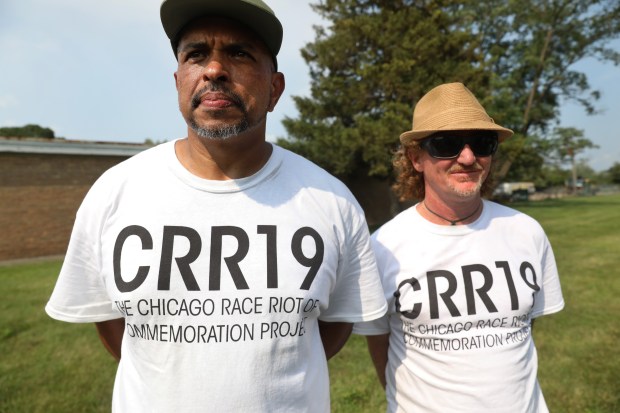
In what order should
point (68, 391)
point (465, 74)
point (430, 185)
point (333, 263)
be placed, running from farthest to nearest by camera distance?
point (465, 74), point (68, 391), point (430, 185), point (333, 263)

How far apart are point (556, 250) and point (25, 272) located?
1390 cm

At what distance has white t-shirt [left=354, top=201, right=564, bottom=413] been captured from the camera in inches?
69.9

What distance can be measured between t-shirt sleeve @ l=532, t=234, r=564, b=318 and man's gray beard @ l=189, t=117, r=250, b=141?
160cm

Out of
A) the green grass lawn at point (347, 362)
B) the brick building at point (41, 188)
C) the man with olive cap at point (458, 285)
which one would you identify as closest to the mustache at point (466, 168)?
the man with olive cap at point (458, 285)

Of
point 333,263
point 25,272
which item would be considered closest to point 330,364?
point 333,263

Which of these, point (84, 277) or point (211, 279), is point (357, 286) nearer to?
→ point (211, 279)

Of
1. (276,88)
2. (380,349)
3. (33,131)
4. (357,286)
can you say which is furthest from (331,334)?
(33,131)

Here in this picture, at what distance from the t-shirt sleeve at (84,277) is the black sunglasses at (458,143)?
5.01 feet

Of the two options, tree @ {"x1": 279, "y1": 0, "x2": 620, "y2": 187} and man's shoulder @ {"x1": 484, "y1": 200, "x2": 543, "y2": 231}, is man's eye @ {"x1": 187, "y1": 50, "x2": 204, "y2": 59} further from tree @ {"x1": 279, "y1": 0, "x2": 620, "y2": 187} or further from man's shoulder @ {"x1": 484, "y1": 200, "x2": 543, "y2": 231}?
tree @ {"x1": 279, "y1": 0, "x2": 620, "y2": 187}

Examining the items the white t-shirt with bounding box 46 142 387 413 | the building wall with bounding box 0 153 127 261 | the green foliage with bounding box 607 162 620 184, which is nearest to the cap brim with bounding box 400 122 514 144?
the white t-shirt with bounding box 46 142 387 413

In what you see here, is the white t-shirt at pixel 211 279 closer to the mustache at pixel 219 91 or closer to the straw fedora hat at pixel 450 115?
the mustache at pixel 219 91

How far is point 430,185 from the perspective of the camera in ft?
7.02

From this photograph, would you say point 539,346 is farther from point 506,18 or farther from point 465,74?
point 506,18

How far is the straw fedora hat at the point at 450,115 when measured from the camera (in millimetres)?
1986
